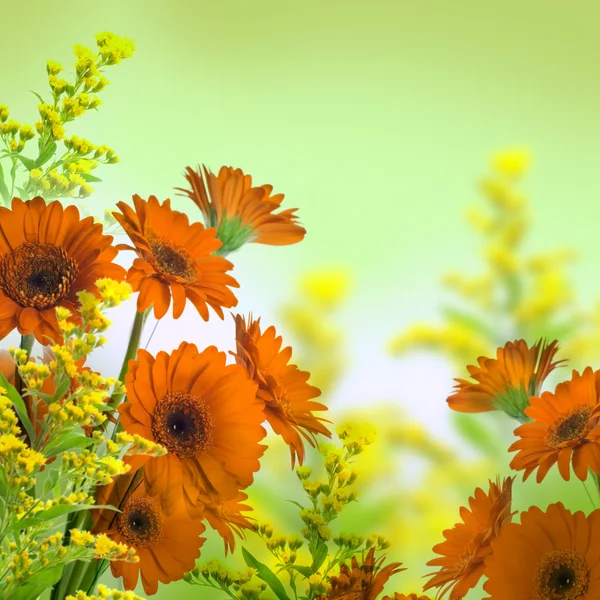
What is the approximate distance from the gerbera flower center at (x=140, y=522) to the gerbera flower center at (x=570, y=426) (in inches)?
14.6

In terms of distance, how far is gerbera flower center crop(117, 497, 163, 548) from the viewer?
66 cm

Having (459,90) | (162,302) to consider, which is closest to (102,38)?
(162,302)

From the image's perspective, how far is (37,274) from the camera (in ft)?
2.07

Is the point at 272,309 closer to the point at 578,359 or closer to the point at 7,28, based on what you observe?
the point at 578,359

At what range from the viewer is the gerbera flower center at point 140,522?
2.15 ft

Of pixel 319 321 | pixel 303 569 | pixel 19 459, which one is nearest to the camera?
pixel 19 459

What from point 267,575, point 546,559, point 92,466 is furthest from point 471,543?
point 92,466

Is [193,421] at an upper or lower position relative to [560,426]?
lower

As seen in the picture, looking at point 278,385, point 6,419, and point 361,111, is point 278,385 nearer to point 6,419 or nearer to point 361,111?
point 6,419

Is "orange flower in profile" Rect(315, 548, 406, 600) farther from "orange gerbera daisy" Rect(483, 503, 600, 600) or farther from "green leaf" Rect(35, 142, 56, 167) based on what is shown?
"green leaf" Rect(35, 142, 56, 167)

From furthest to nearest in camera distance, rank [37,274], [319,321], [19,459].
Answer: [319,321] → [37,274] → [19,459]

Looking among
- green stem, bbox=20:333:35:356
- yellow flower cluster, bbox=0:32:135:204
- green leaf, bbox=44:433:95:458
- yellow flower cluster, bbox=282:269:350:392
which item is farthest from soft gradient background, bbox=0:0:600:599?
green leaf, bbox=44:433:95:458

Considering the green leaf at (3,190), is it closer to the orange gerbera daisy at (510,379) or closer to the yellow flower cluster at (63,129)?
the yellow flower cluster at (63,129)

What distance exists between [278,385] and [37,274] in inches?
8.8
